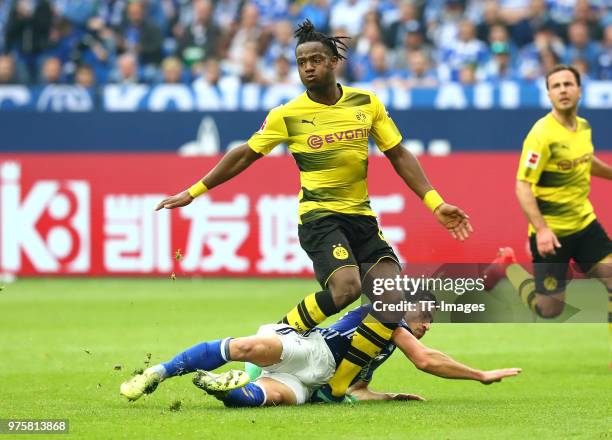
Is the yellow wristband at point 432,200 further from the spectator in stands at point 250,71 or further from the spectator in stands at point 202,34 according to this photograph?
the spectator in stands at point 202,34

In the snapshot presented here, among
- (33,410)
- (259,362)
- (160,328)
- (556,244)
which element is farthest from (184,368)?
(160,328)

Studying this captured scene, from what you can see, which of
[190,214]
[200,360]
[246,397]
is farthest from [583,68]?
[200,360]

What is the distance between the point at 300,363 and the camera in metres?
8.09

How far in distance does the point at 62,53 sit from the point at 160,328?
10037 mm

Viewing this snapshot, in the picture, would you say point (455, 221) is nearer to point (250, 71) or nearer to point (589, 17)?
point (250, 71)

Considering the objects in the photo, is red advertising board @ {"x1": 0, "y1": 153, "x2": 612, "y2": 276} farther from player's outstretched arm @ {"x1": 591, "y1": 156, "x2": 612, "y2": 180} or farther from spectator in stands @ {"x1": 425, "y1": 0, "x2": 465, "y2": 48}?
player's outstretched arm @ {"x1": 591, "y1": 156, "x2": 612, "y2": 180}

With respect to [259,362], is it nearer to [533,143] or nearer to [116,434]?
[116,434]

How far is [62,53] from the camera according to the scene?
22188 mm

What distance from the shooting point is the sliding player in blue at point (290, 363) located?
308 inches

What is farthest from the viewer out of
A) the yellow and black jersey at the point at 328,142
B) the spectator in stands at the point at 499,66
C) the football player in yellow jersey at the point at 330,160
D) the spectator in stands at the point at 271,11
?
the spectator in stands at the point at 271,11

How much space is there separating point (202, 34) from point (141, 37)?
1.03 meters

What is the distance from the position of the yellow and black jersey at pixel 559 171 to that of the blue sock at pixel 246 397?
10.8ft

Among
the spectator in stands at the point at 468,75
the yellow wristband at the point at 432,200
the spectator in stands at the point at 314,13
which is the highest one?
the spectator in stands at the point at 314,13

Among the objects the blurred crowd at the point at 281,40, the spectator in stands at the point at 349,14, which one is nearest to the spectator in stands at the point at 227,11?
the blurred crowd at the point at 281,40
